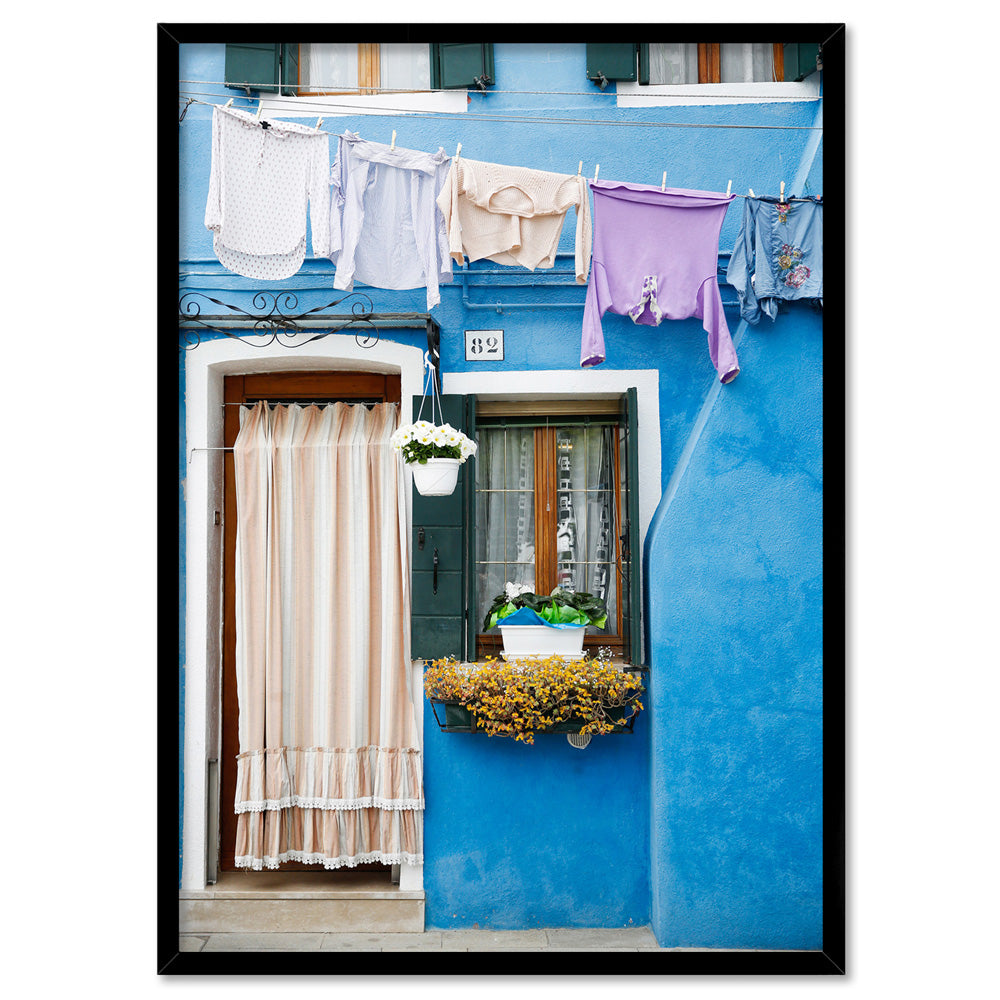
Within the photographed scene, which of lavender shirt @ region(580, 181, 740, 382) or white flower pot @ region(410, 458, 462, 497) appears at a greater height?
lavender shirt @ region(580, 181, 740, 382)

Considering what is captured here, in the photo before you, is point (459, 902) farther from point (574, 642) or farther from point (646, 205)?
point (646, 205)

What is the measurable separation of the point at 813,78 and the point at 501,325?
1588mm

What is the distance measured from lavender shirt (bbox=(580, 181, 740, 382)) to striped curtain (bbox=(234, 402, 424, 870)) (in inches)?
43.1

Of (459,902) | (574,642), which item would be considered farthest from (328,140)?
(459,902)

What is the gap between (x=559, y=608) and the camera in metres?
3.63

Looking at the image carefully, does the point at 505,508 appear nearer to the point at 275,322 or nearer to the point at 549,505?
the point at 549,505

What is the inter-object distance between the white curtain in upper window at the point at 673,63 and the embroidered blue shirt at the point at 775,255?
63cm

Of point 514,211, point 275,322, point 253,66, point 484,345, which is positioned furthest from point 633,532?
point 253,66

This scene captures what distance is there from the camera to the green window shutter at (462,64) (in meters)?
3.62

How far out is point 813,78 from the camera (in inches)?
141

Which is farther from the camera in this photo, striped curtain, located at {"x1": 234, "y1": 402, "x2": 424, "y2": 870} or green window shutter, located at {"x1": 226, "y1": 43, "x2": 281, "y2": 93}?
striped curtain, located at {"x1": 234, "y1": 402, "x2": 424, "y2": 870}

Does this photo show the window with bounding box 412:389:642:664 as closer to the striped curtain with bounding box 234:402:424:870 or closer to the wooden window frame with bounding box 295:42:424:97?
the striped curtain with bounding box 234:402:424:870

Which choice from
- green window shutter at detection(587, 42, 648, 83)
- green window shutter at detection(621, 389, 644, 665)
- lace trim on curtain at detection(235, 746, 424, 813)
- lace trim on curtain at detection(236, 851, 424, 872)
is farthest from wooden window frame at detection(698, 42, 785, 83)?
lace trim on curtain at detection(236, 851, 424, 872)

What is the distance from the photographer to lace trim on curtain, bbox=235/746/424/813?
12.4 ft
